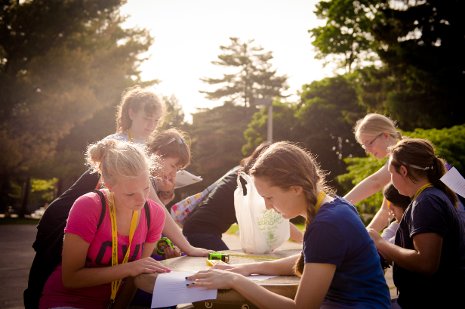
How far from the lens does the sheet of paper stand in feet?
5.85

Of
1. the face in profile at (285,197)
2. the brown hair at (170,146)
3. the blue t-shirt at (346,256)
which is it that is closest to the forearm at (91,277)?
the face in profile at (285,197)

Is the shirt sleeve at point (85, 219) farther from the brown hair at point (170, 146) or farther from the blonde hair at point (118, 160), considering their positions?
the brown hair at point (170, 146)

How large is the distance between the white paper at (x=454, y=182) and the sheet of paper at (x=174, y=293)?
1447 mm

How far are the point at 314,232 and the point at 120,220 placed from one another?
1044mm

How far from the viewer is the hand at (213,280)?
73.3 inches

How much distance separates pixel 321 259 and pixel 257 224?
1151 mm

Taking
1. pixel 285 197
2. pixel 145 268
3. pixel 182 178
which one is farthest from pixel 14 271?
pixel 285 197

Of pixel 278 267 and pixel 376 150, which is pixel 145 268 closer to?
pixel 278 267

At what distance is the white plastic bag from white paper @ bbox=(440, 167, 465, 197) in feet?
3.38

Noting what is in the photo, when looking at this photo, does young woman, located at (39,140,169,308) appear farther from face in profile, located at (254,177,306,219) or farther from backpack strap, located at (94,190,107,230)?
face in profile, located at (254,177,306,219)

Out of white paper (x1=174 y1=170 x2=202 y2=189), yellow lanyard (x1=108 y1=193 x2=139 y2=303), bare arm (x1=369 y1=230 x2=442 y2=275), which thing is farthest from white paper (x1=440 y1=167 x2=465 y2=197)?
white paper (x1=174 y1=170 x2=202 y2=189)

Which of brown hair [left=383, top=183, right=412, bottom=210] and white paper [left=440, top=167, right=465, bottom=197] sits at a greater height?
white paper [left=440, top=167, right=465, bottom=197]

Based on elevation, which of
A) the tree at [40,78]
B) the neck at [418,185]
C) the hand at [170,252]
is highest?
the tree at [40,78]

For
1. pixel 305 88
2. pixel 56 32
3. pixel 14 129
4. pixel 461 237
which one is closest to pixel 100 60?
pixel 56 32
